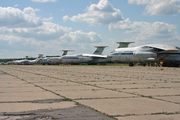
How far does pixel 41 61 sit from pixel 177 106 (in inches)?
A: 2807

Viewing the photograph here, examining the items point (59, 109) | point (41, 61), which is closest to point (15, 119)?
point (59, 109)

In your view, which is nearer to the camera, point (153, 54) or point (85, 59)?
point (153, 54)

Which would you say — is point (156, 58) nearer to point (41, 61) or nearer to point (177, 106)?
point (177, 106)

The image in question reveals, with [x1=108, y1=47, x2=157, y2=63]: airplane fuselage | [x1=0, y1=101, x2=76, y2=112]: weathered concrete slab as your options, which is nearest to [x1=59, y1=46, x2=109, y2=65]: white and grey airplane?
[x1=108, y1=47, x2=157, y2=63]: airplane fuselage

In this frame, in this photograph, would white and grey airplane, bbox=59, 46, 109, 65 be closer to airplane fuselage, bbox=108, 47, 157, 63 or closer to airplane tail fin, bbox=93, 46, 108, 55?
airplane tail fin, bbox=93, 46, 108, 55

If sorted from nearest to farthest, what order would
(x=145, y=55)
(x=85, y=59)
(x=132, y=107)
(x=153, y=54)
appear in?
1. (x=132, y=107)
2. (x=153, y=54)
3. (x=145, y=55)
4. (x=85, y=59)

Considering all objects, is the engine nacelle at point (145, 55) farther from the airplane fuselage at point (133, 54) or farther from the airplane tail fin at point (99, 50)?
the airplane tail fin at point (99, 50)

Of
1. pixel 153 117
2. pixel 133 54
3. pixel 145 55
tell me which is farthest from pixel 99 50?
pixel 153 117

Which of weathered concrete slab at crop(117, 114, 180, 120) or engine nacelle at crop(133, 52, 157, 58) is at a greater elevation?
engine nacelle at crop(133, 52, 157, 58)

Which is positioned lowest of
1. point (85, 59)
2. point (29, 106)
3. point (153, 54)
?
point (29, 106)

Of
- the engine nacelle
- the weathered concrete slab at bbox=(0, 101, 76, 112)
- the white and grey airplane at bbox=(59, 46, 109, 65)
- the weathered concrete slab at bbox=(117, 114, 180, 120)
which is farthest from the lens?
the white and grey airplane at bbox=(59, 46, 109, 65)

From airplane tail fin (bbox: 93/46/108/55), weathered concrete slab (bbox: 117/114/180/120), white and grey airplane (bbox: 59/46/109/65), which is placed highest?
airplane tail fin (bbox: 93/46/108/55)

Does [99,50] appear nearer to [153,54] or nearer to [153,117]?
[153,54]

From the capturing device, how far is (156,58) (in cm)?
3562
